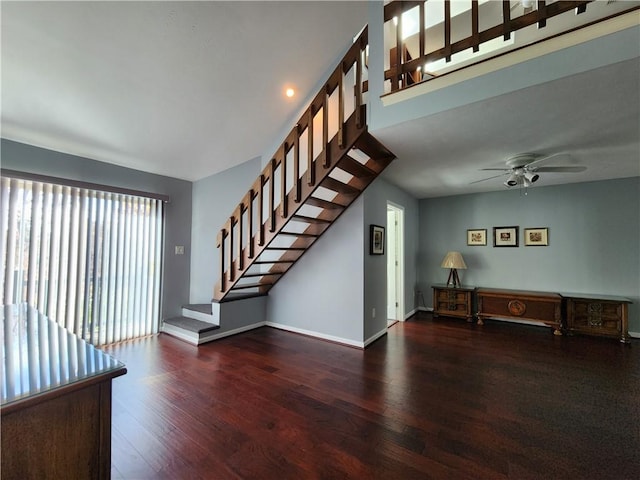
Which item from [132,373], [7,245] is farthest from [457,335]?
[7,245]

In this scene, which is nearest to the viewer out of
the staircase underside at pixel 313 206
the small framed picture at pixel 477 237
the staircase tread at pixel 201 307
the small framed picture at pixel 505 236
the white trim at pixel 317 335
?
the staircase underside at pixel 313 206

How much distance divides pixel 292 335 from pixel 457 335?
242 cm

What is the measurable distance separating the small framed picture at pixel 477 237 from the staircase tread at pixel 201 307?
472cm

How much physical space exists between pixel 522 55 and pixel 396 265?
3.47m

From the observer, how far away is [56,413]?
875mm

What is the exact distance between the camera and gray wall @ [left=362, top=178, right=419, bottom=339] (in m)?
3.55

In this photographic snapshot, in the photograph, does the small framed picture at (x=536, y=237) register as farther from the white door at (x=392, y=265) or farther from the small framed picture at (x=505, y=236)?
the white door at (x=392, y=265)

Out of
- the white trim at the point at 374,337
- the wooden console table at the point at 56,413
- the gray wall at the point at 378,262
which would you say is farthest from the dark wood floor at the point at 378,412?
the wooden console table at the point at 56,413

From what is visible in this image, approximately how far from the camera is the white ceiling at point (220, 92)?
2.08 meters

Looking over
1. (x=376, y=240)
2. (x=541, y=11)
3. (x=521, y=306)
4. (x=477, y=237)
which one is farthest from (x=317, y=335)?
(x=541, y=11)

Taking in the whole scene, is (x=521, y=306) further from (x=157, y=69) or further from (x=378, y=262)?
(x=157, y=69)

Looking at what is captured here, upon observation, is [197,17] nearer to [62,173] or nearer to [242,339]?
[62,173]

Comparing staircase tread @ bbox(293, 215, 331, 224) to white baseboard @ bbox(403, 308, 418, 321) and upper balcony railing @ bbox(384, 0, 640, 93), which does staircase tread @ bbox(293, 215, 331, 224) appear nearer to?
upper balcony railing @ bbox(384, 0, 640, 93)

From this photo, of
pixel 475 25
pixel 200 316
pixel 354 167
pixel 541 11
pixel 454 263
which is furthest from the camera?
pixel 454 263
